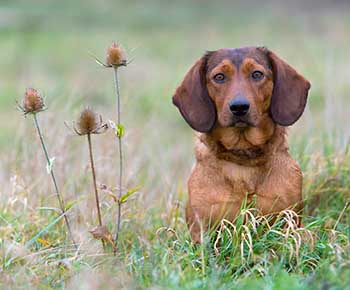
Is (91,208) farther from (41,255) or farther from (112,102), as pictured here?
→ (112,102)

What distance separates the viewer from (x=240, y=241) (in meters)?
4.73

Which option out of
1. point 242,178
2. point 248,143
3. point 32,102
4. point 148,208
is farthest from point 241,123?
point 148,208

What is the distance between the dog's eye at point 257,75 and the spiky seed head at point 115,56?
73 cm

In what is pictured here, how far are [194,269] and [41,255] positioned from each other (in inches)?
33.9

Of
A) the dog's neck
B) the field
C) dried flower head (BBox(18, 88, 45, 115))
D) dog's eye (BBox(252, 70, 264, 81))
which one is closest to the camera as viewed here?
the field

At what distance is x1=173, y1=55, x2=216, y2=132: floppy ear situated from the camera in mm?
5055

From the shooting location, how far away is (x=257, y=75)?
4961 mm

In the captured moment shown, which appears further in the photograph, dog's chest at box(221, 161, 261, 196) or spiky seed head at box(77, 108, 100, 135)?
dog's chest at box(221, 161, 261, 196)

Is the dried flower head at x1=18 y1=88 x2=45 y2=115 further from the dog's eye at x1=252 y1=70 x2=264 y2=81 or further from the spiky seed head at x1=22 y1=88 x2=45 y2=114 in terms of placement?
the dog's eye at x1=252 y1=70 x2=264 y2=81

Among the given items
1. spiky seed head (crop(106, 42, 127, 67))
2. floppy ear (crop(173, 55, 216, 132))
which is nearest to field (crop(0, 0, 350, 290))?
spiky seed head (crop(106, 42, 127, 67))

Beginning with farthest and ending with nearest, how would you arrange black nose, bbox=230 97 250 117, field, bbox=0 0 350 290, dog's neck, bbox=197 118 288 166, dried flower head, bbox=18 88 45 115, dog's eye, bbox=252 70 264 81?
dog's neck, bbox=197 118 288 166
dog's eye, bbox=252 70 264 81
black nose, bbox=230 97 250 117
dried flower head, bbox=18 88 45 115
field, bbox=0 0 350 290

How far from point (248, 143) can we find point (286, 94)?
343mm

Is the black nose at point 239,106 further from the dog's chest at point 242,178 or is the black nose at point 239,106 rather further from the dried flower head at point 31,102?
the dried flower head at point 31,102

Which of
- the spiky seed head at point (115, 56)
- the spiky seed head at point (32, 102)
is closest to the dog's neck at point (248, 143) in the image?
the spiky seed head at point (115, 56)
